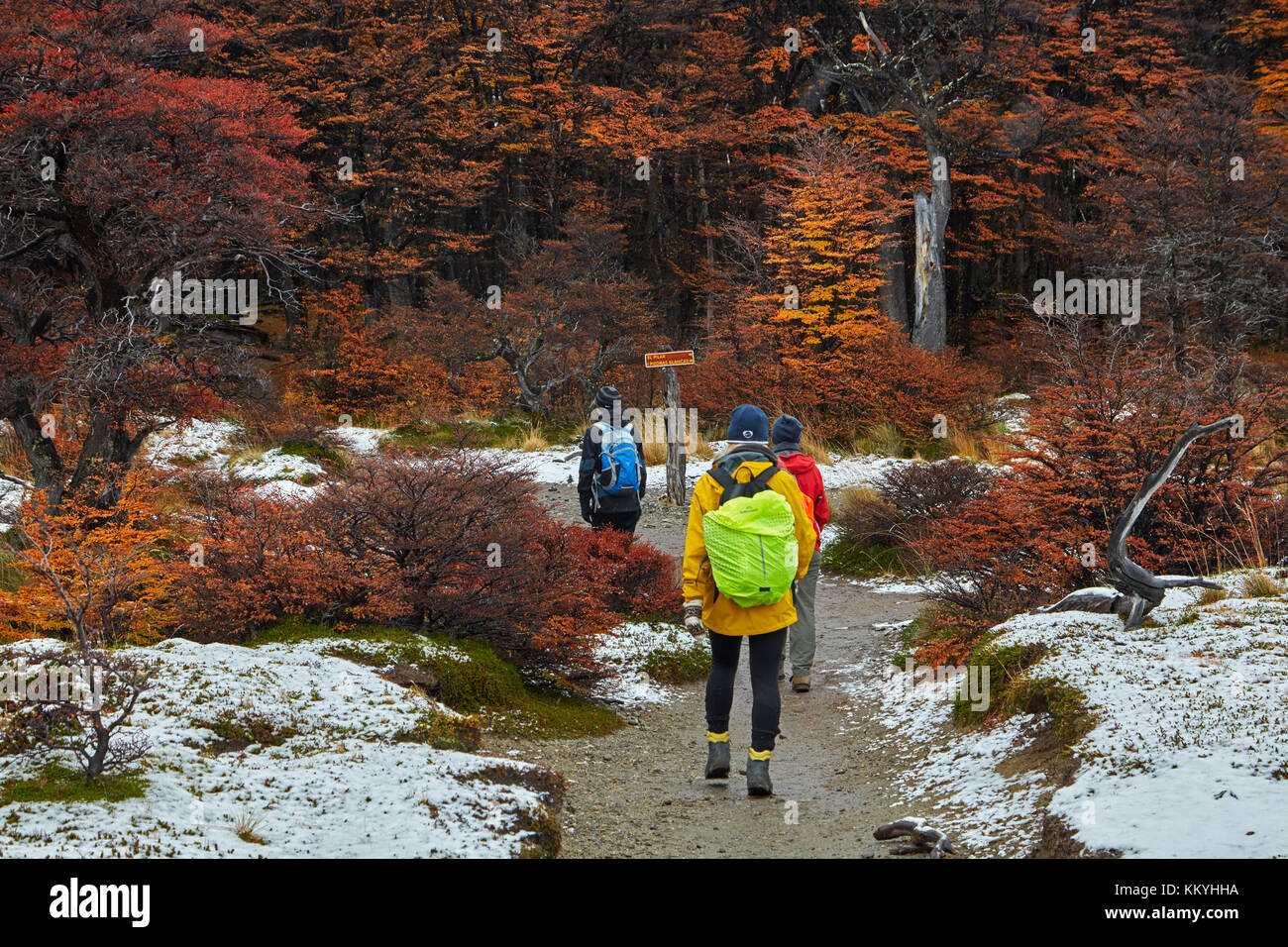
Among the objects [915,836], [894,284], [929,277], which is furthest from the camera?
[894,284]

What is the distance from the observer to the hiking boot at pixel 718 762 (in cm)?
563

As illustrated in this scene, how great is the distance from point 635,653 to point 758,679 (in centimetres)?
327

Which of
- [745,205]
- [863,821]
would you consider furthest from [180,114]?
[745,205]

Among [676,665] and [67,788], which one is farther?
[676,665]

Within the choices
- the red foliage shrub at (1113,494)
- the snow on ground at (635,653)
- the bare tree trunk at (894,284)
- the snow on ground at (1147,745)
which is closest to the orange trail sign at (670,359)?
the snow on ground at (635,653)

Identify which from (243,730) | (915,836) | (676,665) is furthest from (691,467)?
(915,836)

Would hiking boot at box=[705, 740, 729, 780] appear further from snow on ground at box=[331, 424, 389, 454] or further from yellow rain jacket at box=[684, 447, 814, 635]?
snow on ground at box=[331, 424, 389, 454]

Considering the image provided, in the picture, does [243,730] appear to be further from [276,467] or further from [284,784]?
[276,467]

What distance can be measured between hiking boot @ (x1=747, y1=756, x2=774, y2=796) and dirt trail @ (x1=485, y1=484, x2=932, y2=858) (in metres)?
0.05

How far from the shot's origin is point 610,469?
9.30m

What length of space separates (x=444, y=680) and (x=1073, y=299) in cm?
2607

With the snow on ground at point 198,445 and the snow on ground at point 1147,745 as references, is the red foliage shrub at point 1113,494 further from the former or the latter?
the snow on ground at point 198,445

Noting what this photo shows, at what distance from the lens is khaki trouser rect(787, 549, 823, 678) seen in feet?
25.8

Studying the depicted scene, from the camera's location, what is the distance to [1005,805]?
4.55 m
